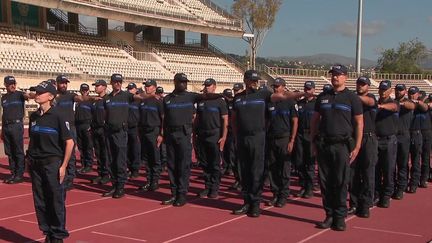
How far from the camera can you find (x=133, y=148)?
10.9 metres

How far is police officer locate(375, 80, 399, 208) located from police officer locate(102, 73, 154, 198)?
13.4 ft

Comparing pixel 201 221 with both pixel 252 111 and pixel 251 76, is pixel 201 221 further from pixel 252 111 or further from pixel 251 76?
pixel 251 76

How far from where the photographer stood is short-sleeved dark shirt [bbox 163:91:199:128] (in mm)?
8633

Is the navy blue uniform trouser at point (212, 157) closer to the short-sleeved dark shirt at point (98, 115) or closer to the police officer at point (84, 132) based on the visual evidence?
Result: the short-sleeved dark shirt at point (98, 115)

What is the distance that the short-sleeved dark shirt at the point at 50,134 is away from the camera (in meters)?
6.14

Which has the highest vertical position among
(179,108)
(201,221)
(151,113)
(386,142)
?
(179,108)

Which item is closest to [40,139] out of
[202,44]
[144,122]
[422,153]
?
[144,122]

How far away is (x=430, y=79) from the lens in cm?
4934

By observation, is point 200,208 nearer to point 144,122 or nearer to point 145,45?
point 144,122

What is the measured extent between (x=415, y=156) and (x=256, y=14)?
3769cm

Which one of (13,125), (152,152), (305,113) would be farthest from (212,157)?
(13,125)

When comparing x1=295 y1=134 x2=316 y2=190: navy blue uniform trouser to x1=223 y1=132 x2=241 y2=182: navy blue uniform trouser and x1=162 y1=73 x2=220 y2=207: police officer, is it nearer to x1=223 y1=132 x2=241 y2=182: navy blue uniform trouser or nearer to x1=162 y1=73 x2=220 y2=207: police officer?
x1=223 y1=132 x2=241 y2=182: navy blue uniform trouser

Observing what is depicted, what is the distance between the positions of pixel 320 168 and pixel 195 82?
25.0 metres

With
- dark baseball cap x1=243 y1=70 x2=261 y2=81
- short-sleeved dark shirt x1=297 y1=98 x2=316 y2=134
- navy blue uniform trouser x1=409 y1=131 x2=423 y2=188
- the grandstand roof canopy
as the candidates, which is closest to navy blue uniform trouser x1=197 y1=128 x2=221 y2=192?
short-sleeved dark shirt x1=297 y1=98 x2=316 y2=134
